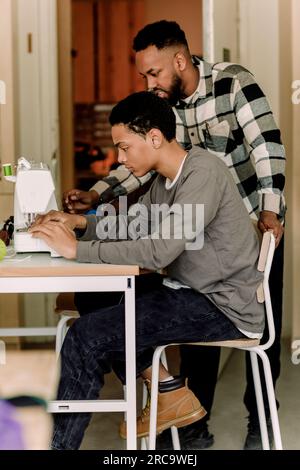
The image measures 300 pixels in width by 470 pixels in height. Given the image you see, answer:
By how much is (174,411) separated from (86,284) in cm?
44

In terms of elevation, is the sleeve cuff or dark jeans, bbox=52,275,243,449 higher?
the sleeve cuff

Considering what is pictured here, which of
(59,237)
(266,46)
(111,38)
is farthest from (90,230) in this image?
(111,38)

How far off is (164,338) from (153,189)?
0.47 m

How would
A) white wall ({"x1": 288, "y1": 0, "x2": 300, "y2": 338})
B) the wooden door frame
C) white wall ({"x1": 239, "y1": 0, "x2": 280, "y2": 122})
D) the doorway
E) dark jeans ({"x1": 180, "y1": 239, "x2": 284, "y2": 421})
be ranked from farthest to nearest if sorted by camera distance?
the doorway → the wooden door frame → white wall ({"x1": 239, "y1": 0, "x2": 280, "y2": 122}) → white wall ({"x1": 288, "y1": 0, "x2": 300, "y2": 338}) → dark jeans ({"x1": 180, "y1": 239, "x2": 284, "y2": 421})

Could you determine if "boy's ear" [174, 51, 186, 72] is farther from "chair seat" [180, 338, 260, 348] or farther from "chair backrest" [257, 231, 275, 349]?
"chair seat" [180, 338, 260, 348]

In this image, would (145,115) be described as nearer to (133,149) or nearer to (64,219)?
(133,149)

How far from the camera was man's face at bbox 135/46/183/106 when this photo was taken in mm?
2299

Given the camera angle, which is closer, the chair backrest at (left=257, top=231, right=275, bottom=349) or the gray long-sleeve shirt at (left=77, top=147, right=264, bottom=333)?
the gray long-sleeve shirt at (left=77, top=147, right=264, bottom=333)

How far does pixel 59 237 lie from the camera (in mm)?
1886

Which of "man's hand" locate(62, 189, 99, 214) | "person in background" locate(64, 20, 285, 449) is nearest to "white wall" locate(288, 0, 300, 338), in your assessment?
"person in background" locate(64, 20, 285, 449)

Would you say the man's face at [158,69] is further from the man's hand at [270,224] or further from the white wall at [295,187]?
the white wall at [295,187]

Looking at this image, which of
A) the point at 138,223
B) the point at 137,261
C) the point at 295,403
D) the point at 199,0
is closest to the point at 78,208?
the point at 138,223

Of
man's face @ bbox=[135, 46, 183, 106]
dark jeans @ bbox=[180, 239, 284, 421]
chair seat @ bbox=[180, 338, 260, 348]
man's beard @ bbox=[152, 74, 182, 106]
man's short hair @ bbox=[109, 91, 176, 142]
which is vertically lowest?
dark jeans @ bbox=[180, 239, 284, 421]

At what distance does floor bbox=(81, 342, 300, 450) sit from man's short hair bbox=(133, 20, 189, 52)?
1.36m
